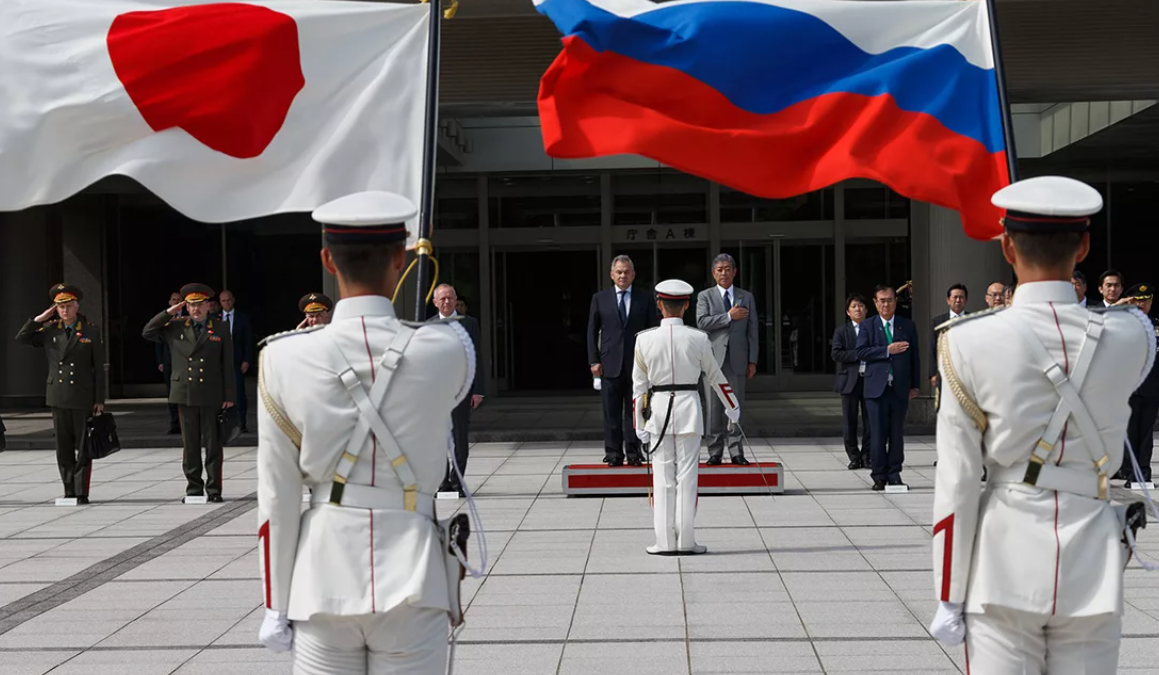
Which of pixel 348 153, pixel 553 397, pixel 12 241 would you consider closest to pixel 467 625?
pixel 348 153

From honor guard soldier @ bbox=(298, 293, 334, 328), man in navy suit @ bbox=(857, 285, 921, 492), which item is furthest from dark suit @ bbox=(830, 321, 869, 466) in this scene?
honor guard soldier @ bbox=(298, 293, 334, 328)

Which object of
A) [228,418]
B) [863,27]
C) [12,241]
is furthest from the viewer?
[12,241]

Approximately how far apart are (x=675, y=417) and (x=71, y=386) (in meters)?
5.92

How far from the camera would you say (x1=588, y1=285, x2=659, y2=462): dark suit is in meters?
12.9

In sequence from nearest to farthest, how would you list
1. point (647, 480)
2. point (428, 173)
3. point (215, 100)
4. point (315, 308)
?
point (428, 173)
point (215, 100)
point (647, 480)
point (315, 308)

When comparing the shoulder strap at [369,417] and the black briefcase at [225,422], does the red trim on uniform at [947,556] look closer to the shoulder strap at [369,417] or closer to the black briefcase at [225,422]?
the shoulder strap at [369,417]

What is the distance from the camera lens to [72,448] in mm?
11664

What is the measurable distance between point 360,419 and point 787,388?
72.4 ft

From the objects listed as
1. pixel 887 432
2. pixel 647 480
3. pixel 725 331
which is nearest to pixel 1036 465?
pixel 647 480

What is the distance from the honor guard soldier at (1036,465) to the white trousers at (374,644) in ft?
4.14

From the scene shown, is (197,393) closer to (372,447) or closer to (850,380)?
(850,380)

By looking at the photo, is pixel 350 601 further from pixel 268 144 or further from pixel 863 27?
pixel 863 27

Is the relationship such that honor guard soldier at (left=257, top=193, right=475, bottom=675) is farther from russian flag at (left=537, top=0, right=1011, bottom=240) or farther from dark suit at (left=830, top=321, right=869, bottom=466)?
dark suit at (left=830, top=321, right=869, bottom=466)

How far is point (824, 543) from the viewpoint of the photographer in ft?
28.7
